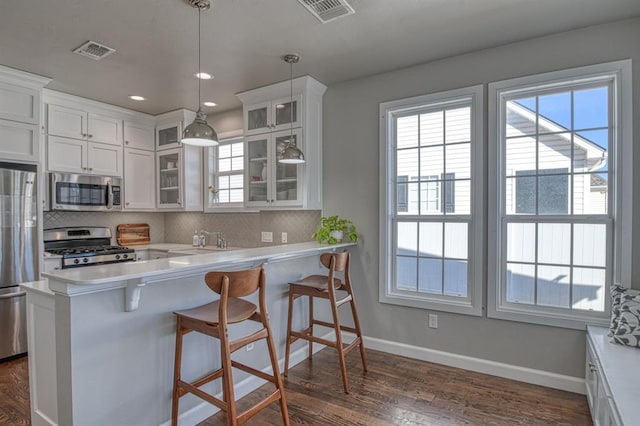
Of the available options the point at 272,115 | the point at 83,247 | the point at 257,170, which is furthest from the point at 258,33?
the point at 83,247

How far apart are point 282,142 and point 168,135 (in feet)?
6.52

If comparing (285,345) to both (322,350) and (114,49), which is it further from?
(114,49)

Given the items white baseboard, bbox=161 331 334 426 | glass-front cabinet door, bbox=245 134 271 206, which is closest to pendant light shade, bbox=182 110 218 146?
glass-front cabinet door, bbox=245 134 271 206

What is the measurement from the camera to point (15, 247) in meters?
3.29

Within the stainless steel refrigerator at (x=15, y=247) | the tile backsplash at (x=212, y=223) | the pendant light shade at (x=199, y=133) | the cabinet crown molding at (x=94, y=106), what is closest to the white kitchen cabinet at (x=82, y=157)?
the cabinet crown molding at (x=94, y=106)

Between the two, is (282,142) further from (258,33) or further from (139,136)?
(139,136)

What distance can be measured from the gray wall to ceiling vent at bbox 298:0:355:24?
1.15 metres

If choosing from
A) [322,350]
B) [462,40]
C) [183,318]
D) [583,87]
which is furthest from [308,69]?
[322,350]

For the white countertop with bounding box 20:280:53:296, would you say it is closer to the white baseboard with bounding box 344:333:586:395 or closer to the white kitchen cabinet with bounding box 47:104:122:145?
the white kitchen cabinet with bounding box 47:104:122:145

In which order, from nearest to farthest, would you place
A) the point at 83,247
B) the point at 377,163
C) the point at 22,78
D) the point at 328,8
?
the point at 328,8 < the point at 22,78 < the point at 377,163 < the point at 83,247

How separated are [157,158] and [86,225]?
4.06 feet

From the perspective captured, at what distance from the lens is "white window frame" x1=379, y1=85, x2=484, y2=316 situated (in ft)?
9.81

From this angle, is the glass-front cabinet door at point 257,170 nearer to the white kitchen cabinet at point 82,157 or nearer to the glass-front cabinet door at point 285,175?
the glass-front cabinet door at point 285,175

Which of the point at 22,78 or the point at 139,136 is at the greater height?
the point at 22,78
